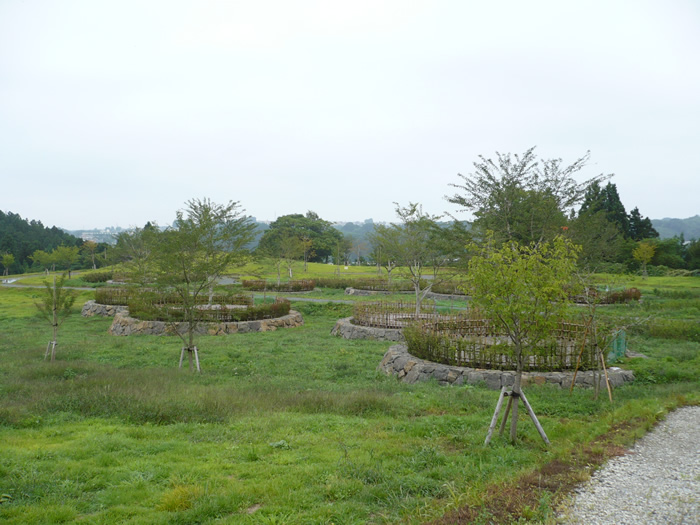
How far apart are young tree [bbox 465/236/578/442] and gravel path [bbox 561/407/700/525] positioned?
1.59 meters

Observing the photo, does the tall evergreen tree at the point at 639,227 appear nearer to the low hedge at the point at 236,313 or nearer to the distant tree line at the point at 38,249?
the low hedge at the point at 236,313

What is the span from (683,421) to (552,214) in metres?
12.1

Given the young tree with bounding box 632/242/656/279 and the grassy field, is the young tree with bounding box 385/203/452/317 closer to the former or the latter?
the grassy field

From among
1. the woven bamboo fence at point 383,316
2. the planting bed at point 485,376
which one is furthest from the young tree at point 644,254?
the planting bed at point 485,376

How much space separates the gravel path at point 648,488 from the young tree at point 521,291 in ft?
5.23

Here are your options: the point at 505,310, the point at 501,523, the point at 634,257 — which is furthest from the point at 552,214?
the point at 634,257

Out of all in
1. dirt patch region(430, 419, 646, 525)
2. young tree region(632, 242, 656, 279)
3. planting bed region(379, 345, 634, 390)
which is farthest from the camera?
young tree region(632, 242, 656, 279)

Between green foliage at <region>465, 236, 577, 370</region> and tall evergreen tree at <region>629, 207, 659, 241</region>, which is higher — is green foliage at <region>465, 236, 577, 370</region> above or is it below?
below

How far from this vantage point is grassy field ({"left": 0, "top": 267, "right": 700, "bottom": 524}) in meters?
4.71

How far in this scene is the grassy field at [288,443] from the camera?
4.71m

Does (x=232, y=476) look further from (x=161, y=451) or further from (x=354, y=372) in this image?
(x=354, y=372)

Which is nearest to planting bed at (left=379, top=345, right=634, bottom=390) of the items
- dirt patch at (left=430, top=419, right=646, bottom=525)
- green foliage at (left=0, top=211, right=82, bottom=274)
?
dirt patch at (left=430, top=419, right=646, bottom=525)

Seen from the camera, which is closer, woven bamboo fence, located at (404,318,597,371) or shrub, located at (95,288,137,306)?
woven bamboo fence, located at (404,318,597,371)

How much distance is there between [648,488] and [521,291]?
8.98 feet
